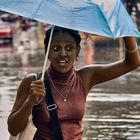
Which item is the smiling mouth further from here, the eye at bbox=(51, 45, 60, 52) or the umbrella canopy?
the umbrella canopy

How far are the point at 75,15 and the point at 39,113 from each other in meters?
0.69

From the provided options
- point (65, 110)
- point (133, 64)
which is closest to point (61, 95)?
point (65, 110)

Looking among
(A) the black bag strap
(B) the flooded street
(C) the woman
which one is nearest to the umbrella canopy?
(C) the woman

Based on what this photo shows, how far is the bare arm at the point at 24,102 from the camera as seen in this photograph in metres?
4.05

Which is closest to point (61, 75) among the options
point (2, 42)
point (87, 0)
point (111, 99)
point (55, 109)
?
point (55, 109)

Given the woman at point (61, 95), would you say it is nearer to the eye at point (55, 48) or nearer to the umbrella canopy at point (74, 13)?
the eye at point (55, 48)

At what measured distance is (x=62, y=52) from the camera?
431 cm

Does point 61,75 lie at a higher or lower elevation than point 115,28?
lower

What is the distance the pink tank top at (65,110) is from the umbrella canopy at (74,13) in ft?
1.31

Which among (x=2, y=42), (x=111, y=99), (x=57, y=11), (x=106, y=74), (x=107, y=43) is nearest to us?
(x=57, y=11)

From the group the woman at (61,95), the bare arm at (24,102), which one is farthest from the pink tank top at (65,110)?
the bare arm at (24,102)

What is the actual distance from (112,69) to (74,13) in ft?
2.23

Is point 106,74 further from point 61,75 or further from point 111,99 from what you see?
point 111,99

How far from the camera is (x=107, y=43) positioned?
3331 cm
